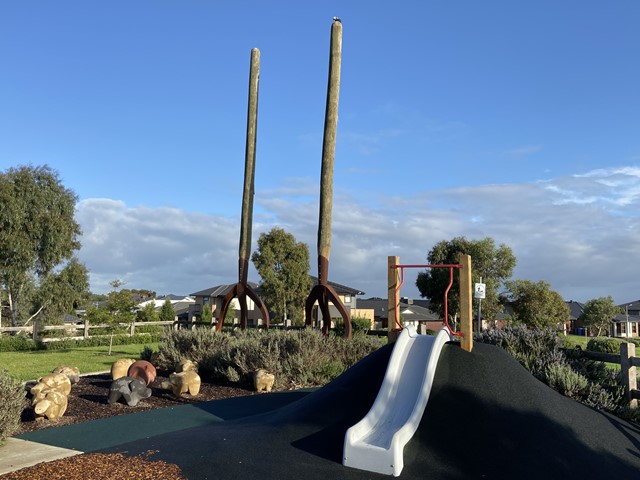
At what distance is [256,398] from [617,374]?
619 cm

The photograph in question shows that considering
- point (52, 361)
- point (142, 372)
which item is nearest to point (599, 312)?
point (52, 361)

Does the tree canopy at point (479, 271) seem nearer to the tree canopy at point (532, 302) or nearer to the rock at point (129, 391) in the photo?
the tree canopy at point (532, 302)

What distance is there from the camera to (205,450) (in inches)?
251

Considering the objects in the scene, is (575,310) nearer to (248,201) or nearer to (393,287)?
(248,201)

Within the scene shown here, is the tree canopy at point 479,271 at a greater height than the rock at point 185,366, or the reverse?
the tree canopy at point 479,271

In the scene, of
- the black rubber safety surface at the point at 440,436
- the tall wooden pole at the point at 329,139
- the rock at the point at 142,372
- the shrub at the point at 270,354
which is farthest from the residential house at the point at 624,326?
the black rubber safety surface at the point at 440,436

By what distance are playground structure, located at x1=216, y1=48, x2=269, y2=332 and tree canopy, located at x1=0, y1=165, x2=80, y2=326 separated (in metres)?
21.9

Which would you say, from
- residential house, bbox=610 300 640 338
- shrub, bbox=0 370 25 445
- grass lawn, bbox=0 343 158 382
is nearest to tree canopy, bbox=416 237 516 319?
grass lawn, bbox=0 343 158 382

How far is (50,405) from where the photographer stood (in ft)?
28.5

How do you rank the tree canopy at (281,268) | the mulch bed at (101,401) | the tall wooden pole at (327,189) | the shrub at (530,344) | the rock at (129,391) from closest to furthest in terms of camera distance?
the mulch bed at (101,401) → the rock at (129,391) → the shrub at (530,344) → the tall wooden pole at (327,189) → the tree canopy at (281,268)

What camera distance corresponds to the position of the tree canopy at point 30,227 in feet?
111

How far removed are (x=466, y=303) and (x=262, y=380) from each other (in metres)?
5.06

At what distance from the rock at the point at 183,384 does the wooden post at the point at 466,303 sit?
5.33 metres

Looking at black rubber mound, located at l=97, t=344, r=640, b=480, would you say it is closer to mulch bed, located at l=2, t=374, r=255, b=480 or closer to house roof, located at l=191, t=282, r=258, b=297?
mulch bed, located at l=2, t=374, r=255, b=480
